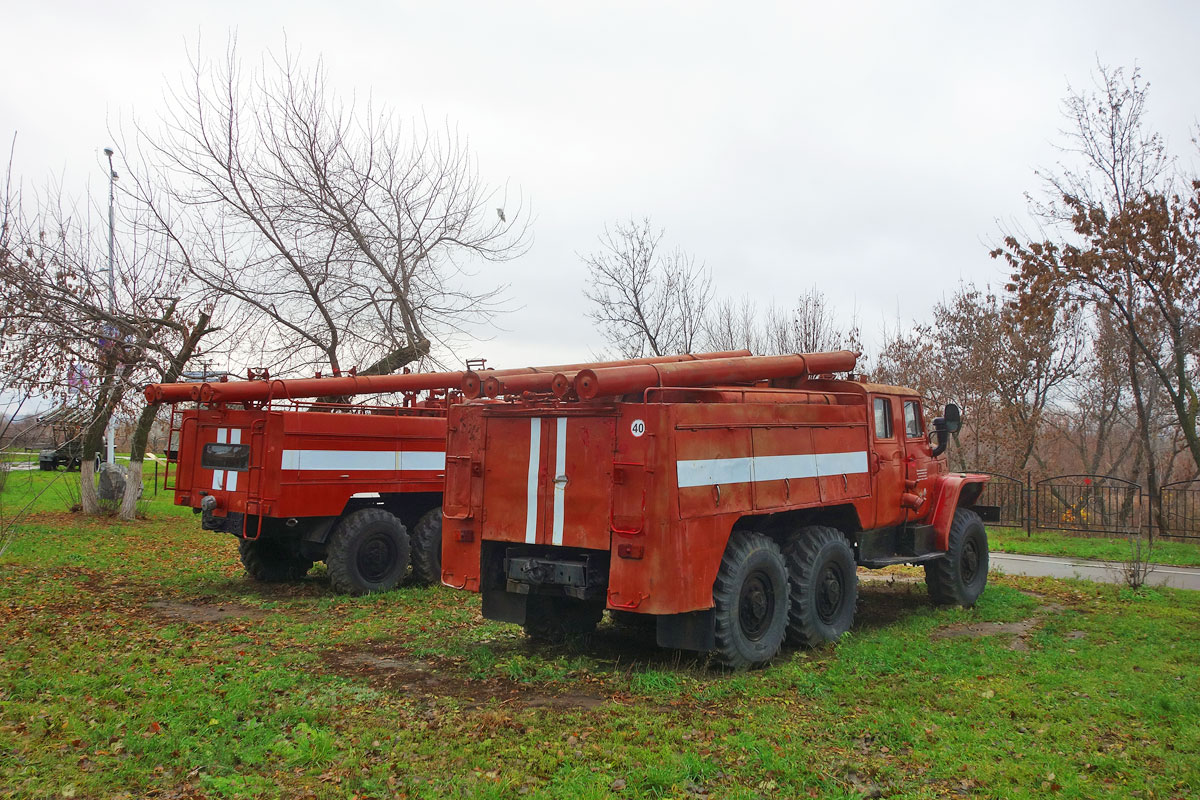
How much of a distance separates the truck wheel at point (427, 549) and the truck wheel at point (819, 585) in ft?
17.2

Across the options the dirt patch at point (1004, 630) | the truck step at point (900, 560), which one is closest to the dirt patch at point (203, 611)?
the truck step at point (900, 560)

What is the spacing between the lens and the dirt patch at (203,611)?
9148 millimetres

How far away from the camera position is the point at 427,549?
11266mm

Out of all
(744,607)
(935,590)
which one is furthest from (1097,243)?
(744,607)

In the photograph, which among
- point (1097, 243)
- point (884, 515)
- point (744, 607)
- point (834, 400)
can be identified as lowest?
point (744, 607)

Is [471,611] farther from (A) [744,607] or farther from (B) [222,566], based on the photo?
(B) [222,566]

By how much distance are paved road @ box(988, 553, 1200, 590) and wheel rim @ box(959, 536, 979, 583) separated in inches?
121

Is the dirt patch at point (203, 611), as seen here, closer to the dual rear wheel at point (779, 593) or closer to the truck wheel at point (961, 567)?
the dual rear wheel at point (779, 593)

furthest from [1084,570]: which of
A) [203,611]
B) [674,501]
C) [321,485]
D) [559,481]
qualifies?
[203,611]

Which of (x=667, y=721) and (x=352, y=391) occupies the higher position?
(x=352, y=391)

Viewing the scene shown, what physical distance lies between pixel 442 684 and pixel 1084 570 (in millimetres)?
11710

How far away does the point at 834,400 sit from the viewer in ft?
28.6

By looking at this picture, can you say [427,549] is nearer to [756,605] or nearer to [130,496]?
[756,605]

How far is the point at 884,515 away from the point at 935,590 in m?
1.63
